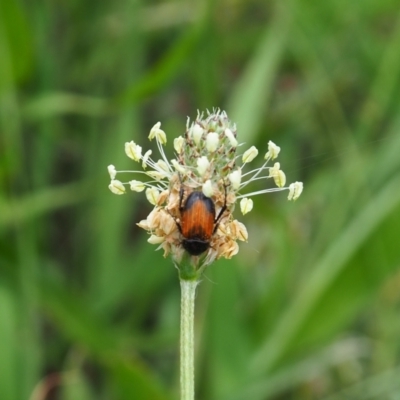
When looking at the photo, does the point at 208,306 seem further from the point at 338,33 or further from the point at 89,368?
the point at 338,33

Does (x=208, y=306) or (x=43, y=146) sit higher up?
(x=43, y=146)

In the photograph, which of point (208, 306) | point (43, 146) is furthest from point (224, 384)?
point (43, 146)

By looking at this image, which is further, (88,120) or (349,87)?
(349,87)

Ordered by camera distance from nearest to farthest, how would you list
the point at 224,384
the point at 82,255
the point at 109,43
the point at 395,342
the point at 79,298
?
Answer: the point at 224,384 → the point at 79,298 → the point at 395,342 → the point at 82,255 → the point at 109,43

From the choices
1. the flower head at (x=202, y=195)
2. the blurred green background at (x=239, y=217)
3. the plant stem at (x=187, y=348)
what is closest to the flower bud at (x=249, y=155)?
the flower head at (x=202, y=195)

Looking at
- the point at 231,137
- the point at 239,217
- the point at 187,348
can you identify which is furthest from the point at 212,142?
the point at 239,217

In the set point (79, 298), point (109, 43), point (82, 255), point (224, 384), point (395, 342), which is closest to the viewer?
point (224, 384)

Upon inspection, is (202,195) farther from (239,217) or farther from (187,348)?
(239,217)
